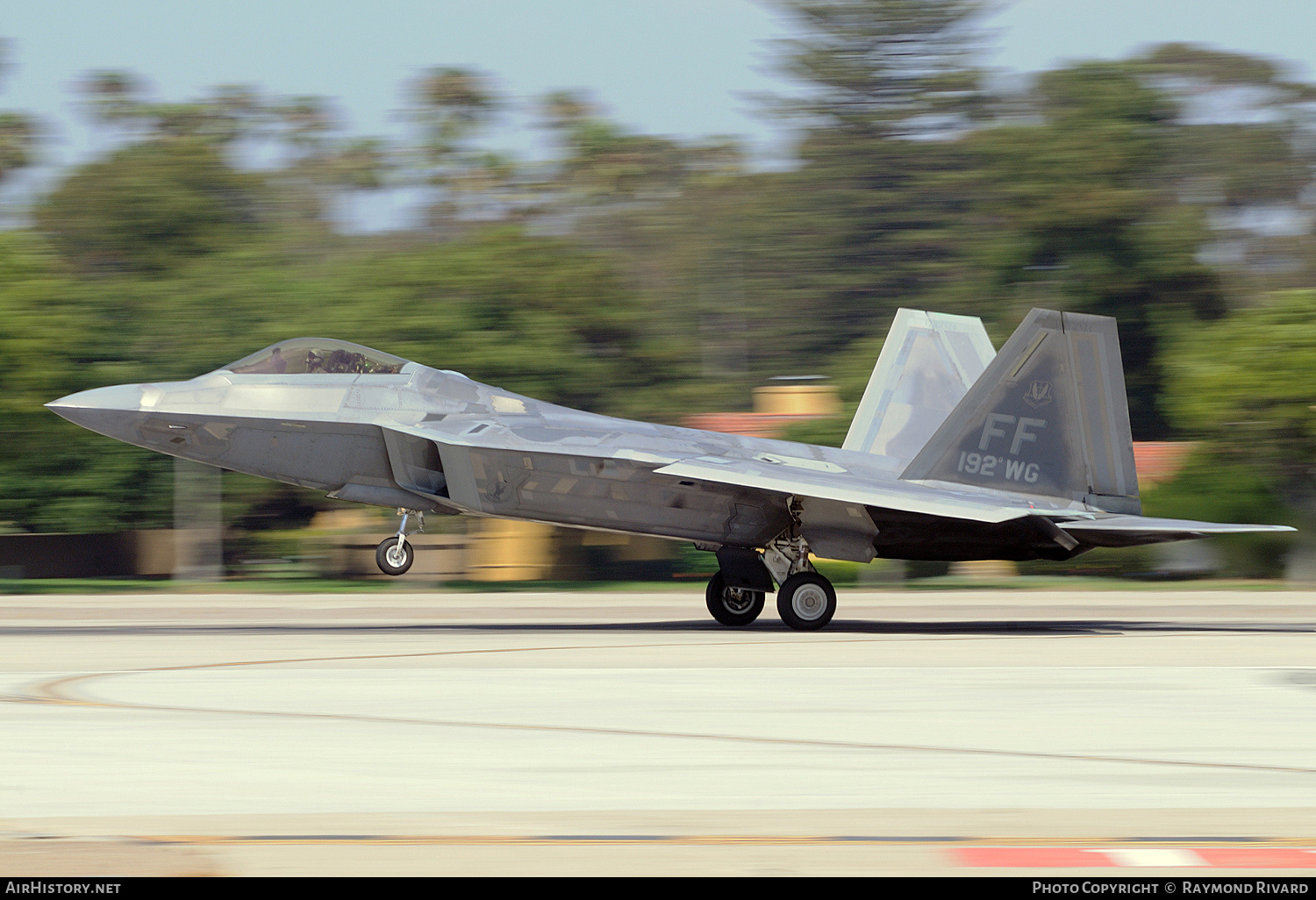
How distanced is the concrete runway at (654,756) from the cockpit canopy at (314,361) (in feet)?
11.5

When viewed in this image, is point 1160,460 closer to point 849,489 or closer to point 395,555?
point 849,489

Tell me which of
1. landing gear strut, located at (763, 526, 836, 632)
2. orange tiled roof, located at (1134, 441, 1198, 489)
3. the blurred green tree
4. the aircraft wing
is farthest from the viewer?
the blurred green tree

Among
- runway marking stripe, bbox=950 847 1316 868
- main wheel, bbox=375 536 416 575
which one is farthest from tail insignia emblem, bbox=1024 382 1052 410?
runway marking stripe, bbox=950 847 1316 868

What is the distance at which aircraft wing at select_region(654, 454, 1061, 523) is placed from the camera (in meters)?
16.8

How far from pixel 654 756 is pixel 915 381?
13.8 metres

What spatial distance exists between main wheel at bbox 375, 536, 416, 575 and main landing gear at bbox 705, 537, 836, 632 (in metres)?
4.17

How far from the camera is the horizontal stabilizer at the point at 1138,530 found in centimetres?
1719

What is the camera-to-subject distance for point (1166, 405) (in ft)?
182

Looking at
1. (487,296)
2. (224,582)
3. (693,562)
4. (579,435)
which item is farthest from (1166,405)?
(579,435)

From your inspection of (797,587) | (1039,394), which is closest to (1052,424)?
(1039,394)

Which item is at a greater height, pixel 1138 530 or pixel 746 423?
pixel 746 423

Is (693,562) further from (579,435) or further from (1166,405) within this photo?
(1166,405)

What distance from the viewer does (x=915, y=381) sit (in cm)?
2144

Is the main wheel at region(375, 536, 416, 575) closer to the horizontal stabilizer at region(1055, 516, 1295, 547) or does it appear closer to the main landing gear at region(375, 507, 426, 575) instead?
the main landing gear at region(375, 507, 426, 575)
